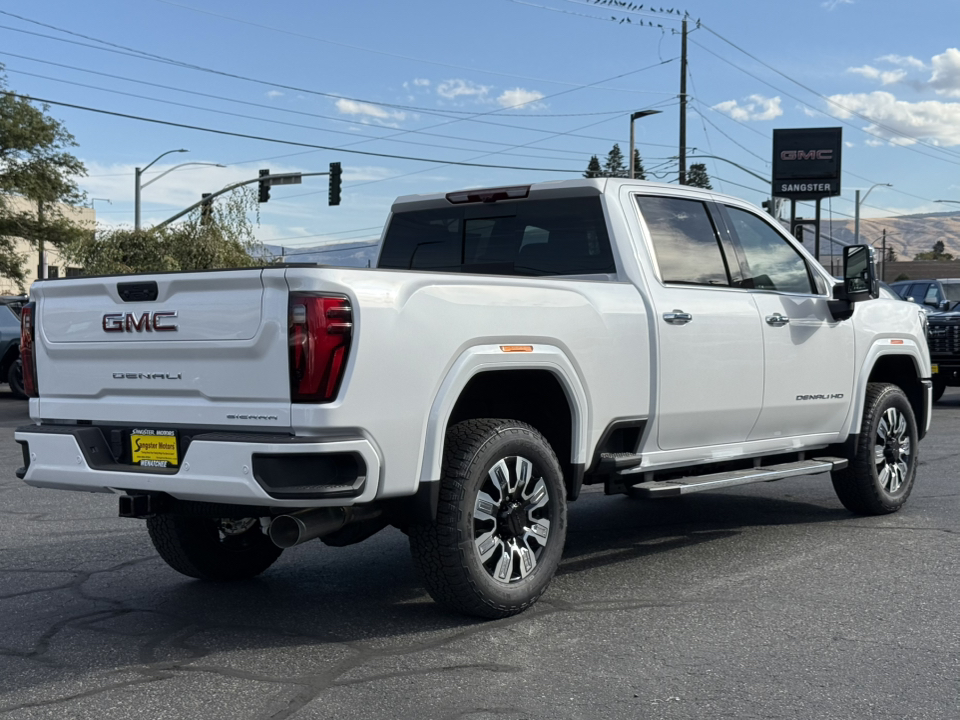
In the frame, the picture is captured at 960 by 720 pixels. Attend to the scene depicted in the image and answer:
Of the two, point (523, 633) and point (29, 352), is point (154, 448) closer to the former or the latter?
point (29, 352)

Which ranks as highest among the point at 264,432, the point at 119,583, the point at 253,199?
the point at 253,199

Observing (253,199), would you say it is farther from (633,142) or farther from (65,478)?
(65,478)

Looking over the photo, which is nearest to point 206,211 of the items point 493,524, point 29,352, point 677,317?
point 29,352

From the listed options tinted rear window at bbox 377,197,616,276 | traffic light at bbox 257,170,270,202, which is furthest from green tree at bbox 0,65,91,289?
tinted rear window at bbox 377,197,616,276

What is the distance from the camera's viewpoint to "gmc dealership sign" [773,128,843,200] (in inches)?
2341

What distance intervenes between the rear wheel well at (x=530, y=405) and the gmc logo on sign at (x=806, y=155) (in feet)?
189

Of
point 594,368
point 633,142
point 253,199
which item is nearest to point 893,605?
point 594,368

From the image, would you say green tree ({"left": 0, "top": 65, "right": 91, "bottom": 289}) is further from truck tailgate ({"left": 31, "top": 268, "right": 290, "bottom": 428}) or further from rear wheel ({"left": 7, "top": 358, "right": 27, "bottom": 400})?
truck tailgate ({"left": 31, "top": 268, "right": 290, "bottom": 428})

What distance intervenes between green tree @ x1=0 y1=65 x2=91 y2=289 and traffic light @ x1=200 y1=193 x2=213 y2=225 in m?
8.53

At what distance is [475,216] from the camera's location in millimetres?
6750

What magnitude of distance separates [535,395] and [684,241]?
4.93ft

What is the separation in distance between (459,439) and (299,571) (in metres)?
1.76

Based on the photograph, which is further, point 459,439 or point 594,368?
point 594,368

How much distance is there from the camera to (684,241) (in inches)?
256
